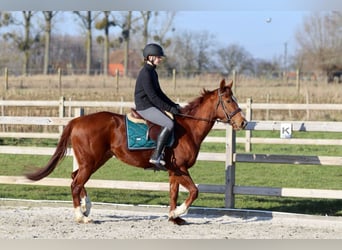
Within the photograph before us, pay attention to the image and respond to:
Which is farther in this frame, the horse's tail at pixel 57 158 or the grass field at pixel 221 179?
the grass field at pixel 221 179

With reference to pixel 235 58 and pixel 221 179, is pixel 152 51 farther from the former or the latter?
pixel 235 58

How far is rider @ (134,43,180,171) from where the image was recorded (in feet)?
24.6

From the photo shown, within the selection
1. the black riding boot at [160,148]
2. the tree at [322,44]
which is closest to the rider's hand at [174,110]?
the black riding boot at [160,148]

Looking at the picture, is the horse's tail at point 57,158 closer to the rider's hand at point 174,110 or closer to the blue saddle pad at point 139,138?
the blue saddle pad at point 139,138

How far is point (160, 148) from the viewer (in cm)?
750

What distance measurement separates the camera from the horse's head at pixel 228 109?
25.0ft

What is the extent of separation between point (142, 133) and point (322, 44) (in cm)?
3485

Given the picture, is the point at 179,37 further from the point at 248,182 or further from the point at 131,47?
the point at 248,182

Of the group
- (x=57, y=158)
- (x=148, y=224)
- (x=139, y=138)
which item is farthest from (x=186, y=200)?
(x=57, y=158)

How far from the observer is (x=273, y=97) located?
26500 mm

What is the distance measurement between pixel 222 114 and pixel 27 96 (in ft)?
63.4

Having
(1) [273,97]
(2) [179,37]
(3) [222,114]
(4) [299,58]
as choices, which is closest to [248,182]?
(3) [222,114]

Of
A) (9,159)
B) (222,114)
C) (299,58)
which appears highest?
(299,58)

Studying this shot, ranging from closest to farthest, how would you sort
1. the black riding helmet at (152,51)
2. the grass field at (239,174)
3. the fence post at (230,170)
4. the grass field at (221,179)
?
1. the black riding helmet at (152,51)
2. the fence post at (230,170)
3. the grass field at (221,179)
4. the grass field at (239,174)
